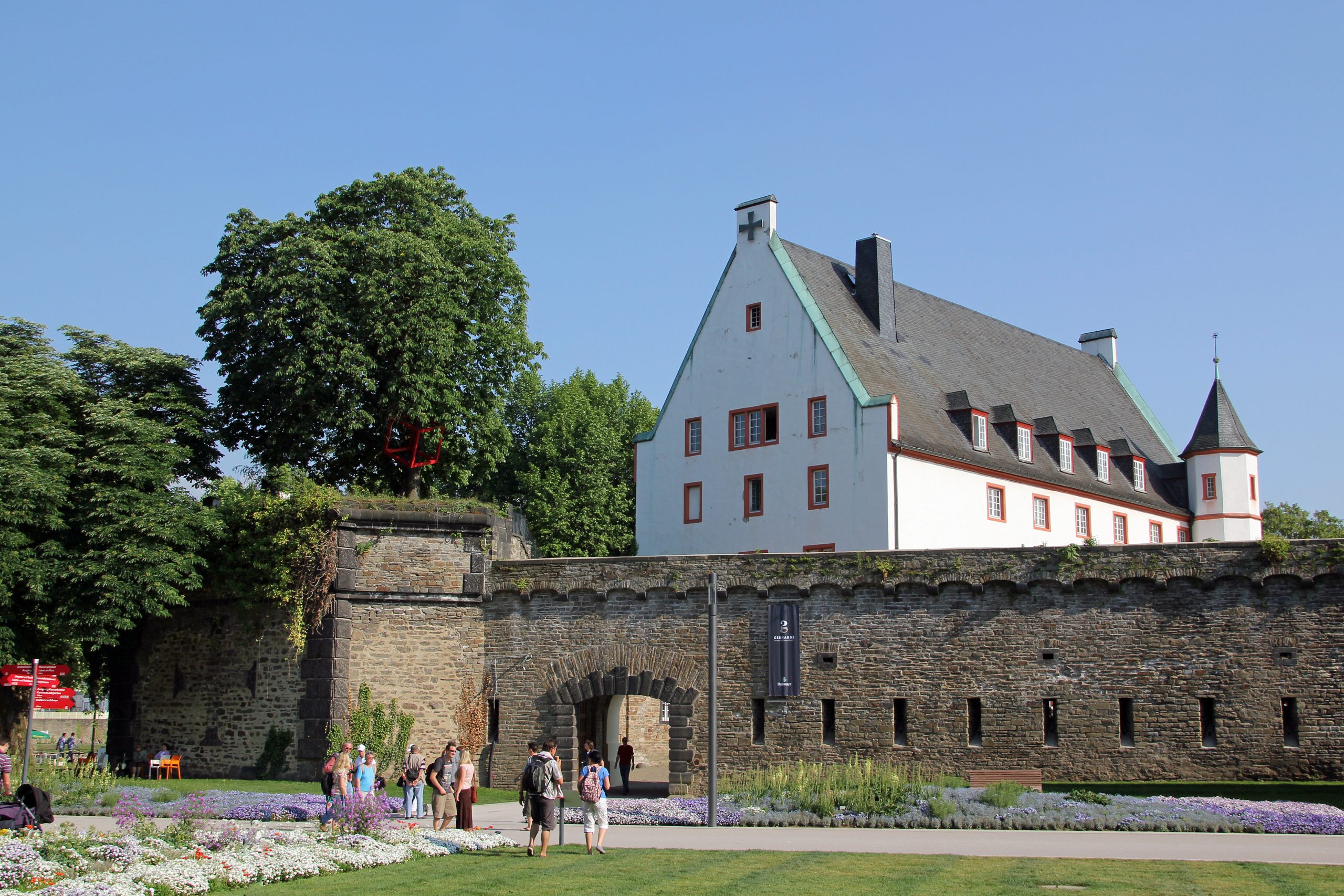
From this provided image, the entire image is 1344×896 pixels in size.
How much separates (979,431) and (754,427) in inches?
282

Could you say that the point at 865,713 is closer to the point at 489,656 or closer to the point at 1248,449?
the point at 489,656

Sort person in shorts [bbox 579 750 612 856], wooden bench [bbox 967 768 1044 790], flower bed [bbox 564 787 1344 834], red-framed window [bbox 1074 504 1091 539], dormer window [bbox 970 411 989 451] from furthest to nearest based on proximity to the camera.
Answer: red-framed window [bbox 1074 504 1091 539] < dormer window [bbox 970 411 989 451] < wooden bench [bbox 967 768 1044 790] < flower bed [bbox 564 787 1344 834] < person in shorts [bbox 579 750 612 856]

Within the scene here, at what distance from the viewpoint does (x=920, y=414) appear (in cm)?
3975

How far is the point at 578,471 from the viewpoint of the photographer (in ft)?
176

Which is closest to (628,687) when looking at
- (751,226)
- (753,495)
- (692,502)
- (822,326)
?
(753,495)

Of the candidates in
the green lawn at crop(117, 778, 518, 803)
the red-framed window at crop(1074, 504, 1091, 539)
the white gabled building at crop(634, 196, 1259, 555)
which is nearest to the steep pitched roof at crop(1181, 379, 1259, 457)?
the white gabled building at crop(634, 196, 1259, 555)

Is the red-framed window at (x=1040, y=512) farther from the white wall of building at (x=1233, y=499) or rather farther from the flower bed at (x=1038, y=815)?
the flower bed at (x=1038, y=815)

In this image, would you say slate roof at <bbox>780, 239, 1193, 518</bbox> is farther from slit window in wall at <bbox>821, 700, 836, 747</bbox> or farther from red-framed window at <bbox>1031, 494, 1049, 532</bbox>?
slit window in wall at <bbox>821, 700, 836, 747</bbox>

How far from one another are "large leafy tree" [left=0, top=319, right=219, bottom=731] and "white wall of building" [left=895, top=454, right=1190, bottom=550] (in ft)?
62.3

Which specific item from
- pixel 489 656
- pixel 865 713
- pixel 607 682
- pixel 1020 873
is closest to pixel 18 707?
pixel 489 656

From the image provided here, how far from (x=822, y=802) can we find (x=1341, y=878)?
919 cm

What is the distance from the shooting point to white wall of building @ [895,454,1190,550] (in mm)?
37656

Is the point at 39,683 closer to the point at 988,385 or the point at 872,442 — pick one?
the point at 872,442

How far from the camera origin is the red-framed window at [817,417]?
3900 centimetres
